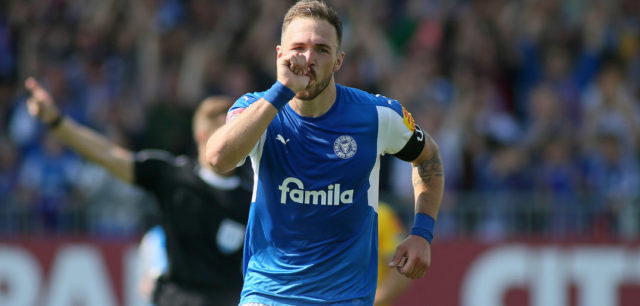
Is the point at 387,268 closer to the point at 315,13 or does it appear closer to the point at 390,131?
the point at 390,131

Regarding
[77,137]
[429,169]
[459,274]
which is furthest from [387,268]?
[459,274]

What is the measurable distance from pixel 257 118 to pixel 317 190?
589mm

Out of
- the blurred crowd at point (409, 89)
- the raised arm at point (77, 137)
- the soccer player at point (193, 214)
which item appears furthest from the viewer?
the blurred crowd at point (409, 89)

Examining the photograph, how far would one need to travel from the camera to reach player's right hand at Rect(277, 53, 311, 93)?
4.52 m

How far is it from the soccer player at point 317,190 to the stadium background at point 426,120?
6757mm

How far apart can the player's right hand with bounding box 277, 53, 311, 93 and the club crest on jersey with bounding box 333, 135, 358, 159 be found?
0.47 m

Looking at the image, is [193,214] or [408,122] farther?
[193,214]

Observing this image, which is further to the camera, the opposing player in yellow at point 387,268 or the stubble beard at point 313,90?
the opposing player in yellow at point 387,268

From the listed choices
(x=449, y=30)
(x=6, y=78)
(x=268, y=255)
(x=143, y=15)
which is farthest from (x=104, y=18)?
(x=268, y=255)

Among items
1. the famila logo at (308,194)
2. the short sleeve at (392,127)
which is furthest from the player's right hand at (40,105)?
the short sleeve at (392,127)

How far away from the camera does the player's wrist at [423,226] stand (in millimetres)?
5191

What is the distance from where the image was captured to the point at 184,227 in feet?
25.0

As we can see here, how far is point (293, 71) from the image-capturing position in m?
4.54

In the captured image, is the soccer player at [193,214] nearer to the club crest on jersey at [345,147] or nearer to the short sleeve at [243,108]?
the short sleeve at [243,108]
